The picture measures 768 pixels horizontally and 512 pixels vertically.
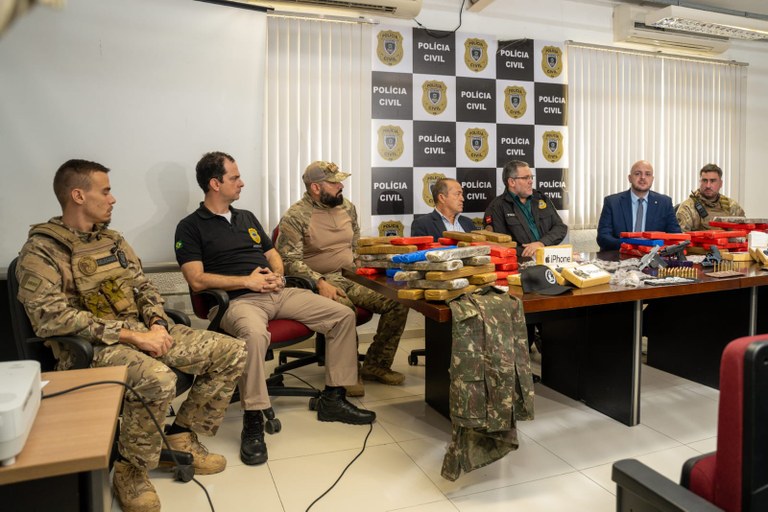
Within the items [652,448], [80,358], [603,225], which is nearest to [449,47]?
[603,225]

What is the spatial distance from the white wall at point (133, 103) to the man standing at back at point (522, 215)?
1723 mm

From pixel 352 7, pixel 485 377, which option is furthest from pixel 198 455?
pixel 352 7

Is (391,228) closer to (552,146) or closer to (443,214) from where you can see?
(443,214)

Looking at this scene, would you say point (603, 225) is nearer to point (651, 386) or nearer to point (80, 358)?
point (651, 386)

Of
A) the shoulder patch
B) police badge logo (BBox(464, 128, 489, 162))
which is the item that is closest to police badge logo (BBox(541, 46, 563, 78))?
police badge logo (BBox(464, 128, 489, 162))

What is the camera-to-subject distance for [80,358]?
6.56 feet

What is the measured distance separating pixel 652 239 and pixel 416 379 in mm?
1612

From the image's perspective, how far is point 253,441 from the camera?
249 cm

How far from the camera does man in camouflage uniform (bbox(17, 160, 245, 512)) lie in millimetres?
2021

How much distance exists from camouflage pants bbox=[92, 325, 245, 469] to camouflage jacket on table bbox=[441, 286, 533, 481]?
0.96 meters

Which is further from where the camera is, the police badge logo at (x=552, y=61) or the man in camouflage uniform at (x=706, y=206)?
the police badge logo at (x=552, y=61)

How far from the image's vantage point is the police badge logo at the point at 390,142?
4281 mm

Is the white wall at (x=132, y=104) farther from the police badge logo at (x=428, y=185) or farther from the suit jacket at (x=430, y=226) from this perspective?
the police badge logo at (x=428, y=185)

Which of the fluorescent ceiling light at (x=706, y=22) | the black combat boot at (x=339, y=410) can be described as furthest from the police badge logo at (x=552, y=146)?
the black combat boot at (x=339, y=410)
